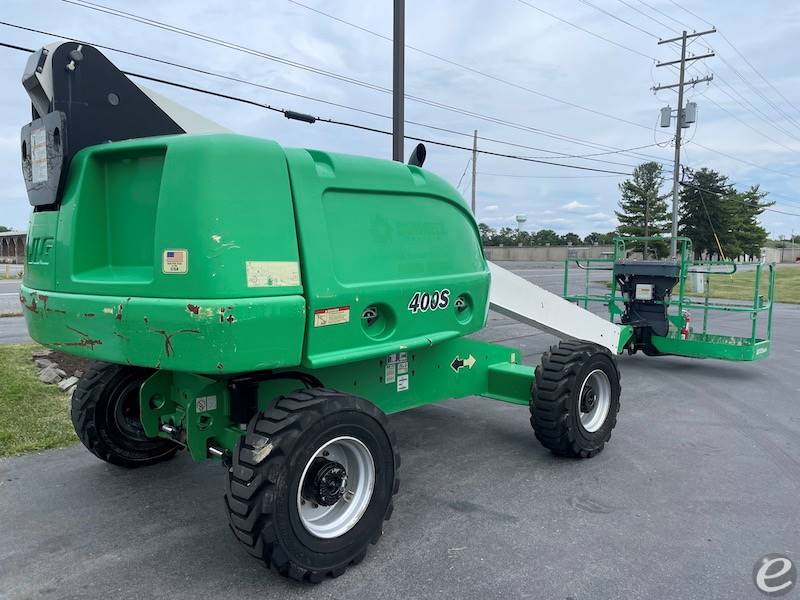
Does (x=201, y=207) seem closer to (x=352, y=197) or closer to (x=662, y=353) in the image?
(x=352, y=197)

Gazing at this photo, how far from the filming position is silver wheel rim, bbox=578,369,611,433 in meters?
4.89

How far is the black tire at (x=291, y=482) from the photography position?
274 centimetres

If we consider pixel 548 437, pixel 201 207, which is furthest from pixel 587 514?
pixel 201 207

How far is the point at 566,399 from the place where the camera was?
458cm

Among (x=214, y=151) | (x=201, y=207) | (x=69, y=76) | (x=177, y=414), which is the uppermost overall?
(x=69, y=76)

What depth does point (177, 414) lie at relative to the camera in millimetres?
3889

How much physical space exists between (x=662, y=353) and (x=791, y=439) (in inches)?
132

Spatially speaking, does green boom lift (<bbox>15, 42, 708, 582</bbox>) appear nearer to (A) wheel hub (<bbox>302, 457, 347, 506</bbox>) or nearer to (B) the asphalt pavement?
(A) wheel hub (<bbox>302, 457, 347, 506</bbox>)

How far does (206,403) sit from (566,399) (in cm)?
261

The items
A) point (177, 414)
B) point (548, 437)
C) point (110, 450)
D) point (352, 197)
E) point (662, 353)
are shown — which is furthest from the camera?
point (662, 353)

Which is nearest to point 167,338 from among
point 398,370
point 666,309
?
point 398,370

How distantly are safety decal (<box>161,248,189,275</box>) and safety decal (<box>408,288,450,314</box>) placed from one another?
1.36 metres

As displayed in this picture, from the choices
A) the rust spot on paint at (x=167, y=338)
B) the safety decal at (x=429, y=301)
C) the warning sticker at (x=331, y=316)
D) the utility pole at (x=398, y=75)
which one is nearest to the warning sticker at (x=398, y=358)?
the safety decal at (x=429, y=301)

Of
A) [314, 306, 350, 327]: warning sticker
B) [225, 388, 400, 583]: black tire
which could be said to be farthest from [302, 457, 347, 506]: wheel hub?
[314, 306, 350, 327]: warning sticker
